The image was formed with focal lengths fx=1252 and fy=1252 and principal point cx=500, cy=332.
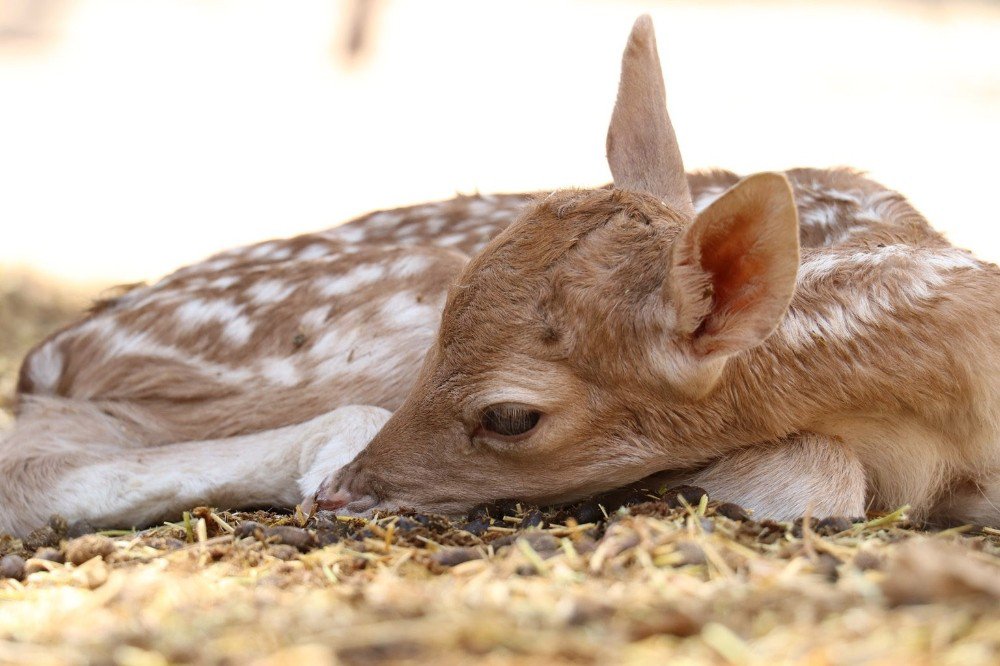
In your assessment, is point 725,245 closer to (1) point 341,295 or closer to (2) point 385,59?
(1) point 341,295

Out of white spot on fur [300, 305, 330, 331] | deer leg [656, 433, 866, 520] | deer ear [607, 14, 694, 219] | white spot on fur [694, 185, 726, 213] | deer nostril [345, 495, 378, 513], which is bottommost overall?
deer nostril [345, 495, 378, 513]

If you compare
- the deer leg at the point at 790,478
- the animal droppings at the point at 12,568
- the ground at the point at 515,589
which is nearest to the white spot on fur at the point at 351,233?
the ground at the point at 515,589

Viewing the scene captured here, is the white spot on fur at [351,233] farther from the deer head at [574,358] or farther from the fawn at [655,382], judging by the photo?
the deer head at [574,358]

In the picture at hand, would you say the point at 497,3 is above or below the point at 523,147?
above

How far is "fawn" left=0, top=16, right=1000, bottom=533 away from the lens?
331 cm

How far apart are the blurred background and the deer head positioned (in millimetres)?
5462

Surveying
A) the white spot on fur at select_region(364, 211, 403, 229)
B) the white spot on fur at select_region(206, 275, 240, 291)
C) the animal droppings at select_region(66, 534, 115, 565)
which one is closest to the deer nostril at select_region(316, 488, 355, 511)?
the animal droppings at select_region(66, 534, 115, 565)

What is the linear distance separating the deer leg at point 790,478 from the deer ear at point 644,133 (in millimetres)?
867

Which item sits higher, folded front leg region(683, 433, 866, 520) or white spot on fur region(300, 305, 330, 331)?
white spot on fur region(300, 305, 330, 331)

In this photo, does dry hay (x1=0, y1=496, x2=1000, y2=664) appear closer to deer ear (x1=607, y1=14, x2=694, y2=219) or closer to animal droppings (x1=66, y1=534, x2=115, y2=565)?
animal droppings (x1=66, y1=534, x2=115, y2=565)

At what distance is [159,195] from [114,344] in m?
6.67

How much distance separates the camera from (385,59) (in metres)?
14.2

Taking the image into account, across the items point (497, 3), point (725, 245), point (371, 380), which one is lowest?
point (371, 380)

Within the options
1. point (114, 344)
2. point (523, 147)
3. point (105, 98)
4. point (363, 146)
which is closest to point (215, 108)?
point (105, 98)
